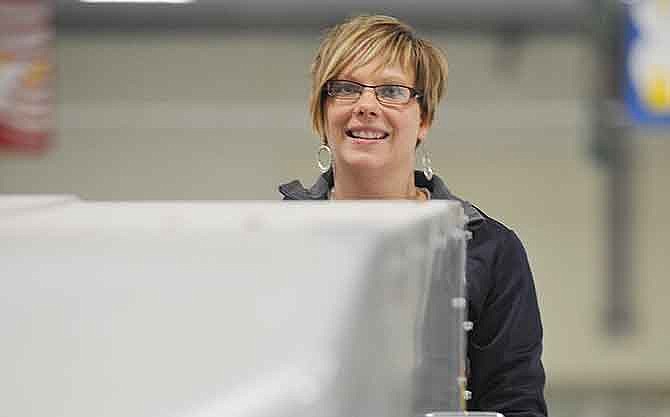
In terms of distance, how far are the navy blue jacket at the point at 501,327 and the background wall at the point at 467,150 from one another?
22.4 ft

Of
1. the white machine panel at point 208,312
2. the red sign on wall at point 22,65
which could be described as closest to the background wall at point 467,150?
the red sign on wall at point 22,65

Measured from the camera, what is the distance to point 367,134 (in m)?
1.72

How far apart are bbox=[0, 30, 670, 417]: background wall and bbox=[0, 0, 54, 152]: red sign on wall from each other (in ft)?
4.34

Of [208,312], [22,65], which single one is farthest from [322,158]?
[22,65]

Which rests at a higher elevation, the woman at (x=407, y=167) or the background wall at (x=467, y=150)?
the woman at (x=407, y=167)

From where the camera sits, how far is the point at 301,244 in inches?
28.9

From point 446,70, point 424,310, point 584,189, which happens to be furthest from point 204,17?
point 424,310

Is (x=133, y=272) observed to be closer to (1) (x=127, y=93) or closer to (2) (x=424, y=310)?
(2) (x=424, y=310)

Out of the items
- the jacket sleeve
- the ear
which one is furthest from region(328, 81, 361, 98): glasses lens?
the jacket sleeve

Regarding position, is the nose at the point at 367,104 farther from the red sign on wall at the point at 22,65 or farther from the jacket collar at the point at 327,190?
the red sign on wall at the point at 22,65

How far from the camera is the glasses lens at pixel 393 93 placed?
1.74 meters

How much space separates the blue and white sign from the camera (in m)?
7.10

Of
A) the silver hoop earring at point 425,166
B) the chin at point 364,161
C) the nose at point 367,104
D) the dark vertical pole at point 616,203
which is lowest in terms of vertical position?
the dark vertical pole at point 616,203

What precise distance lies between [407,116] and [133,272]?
106 cm
